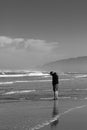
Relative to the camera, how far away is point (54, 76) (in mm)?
23219

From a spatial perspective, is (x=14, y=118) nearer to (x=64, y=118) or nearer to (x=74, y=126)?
(x=64, y=118)

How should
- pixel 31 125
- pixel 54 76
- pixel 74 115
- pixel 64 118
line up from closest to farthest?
pixel 31 125
pixel 64 118
pixel 74 115
pixel 54 76

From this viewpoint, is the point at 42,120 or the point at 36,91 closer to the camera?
the point at 42,120

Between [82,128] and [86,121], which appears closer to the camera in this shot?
[82,128]

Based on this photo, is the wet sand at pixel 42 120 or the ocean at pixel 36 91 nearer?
the wet sand at pixel 42 120

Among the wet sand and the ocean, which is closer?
the wet sand

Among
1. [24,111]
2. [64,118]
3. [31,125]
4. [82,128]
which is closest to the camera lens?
[82,128]

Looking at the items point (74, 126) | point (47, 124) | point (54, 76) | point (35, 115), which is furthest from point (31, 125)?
point (54, 76)

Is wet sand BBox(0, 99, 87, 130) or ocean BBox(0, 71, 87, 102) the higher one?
ocean BBox(0, 71, 87, 102)

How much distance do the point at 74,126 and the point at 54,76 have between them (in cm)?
1188

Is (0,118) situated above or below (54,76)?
below

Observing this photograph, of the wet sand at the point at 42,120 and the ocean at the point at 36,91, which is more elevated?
the ocean at the point at 36,91

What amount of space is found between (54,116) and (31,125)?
232 cm

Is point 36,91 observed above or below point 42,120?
above
